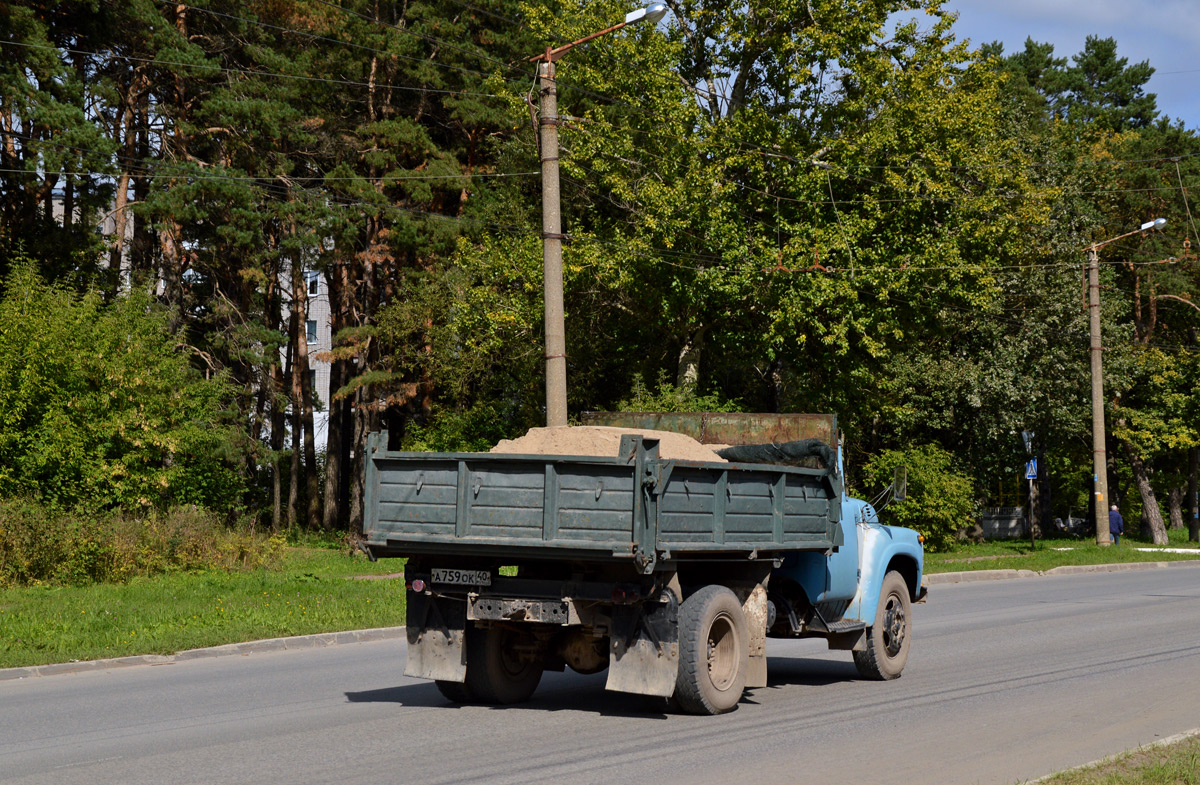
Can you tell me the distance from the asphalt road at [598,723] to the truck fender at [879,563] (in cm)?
73

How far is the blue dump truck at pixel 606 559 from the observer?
8.18 m

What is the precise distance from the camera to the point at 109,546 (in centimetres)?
2088

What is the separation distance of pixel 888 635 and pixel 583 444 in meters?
3.94

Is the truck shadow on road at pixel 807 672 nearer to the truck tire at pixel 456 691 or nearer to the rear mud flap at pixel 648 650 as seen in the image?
the rear mud flap at pixel 648 650

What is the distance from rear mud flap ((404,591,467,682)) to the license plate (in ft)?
1.01

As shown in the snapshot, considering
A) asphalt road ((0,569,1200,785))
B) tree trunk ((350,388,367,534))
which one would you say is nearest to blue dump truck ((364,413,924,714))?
asphalt road ((0,569,1200,785))

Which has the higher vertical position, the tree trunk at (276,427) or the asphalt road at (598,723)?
the tree trunk at (276,427)

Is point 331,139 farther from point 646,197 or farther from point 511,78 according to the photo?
point 646,197

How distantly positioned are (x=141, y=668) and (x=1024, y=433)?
87.3 ft

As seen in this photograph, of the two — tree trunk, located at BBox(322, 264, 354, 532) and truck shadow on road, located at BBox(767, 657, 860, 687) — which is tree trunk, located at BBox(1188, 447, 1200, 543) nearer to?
tree trunk, located at BBox(322, 264, 354, 532)

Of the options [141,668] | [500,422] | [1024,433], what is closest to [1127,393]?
[1024,433]

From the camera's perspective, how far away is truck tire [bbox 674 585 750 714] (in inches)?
340

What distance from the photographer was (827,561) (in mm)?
10406

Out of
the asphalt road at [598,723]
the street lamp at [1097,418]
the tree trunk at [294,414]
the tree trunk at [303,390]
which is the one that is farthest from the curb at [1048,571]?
the tree trunk at [303,390]
